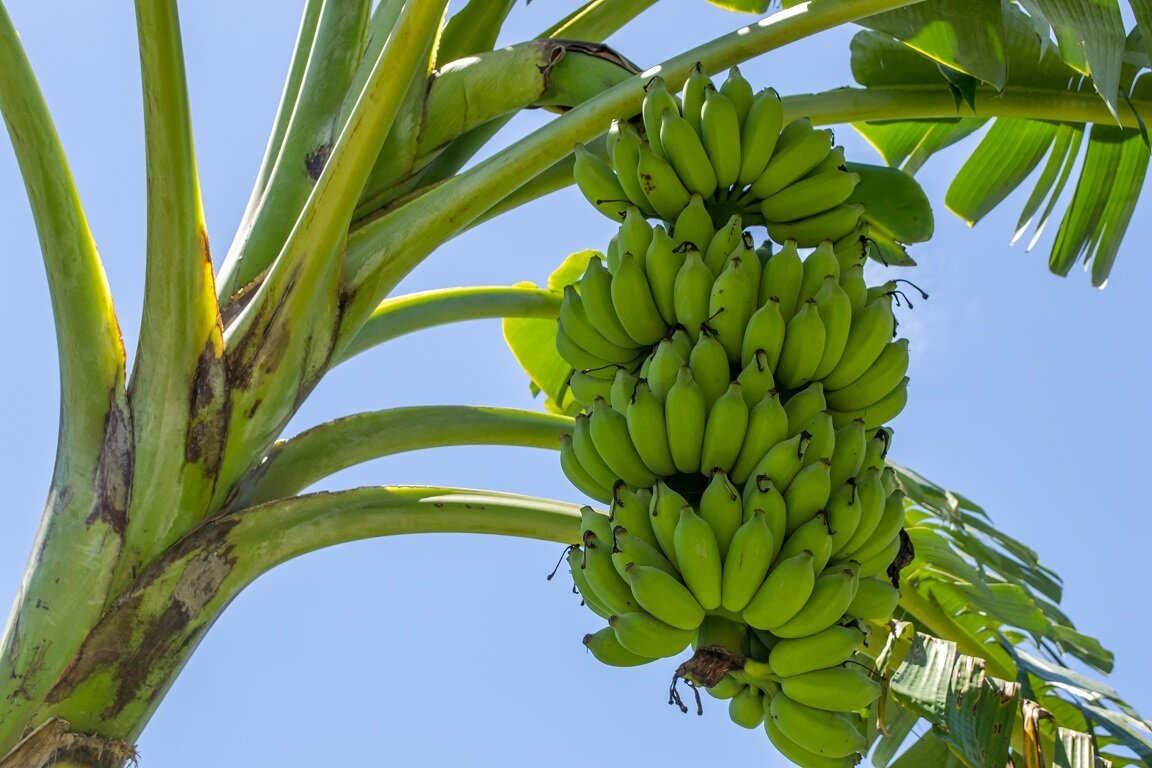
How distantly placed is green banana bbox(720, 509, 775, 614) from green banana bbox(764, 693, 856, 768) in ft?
0.73

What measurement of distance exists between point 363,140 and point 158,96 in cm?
31

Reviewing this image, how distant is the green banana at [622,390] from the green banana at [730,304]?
135mm

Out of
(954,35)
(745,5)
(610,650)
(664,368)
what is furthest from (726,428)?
(745,5)

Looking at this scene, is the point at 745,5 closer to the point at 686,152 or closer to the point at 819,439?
the point at 686,152

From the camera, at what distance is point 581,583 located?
153cm

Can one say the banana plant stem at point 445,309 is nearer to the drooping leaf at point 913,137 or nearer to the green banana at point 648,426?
the green banana at point 648,426

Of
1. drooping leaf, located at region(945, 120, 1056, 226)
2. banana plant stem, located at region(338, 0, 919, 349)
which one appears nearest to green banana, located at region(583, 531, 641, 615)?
banana plant stem, located at region(338, 0, 919, 349)

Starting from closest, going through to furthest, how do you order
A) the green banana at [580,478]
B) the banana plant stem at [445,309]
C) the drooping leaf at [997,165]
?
the green banana at [580,478]
the banana plant stem at [445,309]
the drooping leaf at [997,165]

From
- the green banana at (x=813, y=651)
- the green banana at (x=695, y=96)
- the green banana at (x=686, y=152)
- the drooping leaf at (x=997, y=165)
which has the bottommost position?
the green banana at (x=813, y=651)

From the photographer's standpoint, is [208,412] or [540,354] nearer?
[208,412]

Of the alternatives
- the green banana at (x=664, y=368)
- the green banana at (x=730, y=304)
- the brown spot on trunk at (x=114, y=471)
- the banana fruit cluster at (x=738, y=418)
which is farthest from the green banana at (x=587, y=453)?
the brown spot on trunk at (x=114, y=471)

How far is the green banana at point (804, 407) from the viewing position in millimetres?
1505

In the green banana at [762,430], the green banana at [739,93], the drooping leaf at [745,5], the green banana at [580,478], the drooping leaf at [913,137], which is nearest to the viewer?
the green banana at [762,430]

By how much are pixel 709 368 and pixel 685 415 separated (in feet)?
0.29
